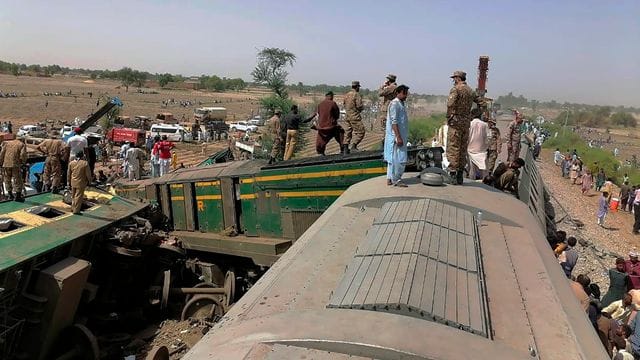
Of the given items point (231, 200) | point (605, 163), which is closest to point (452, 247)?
point (231, 200)

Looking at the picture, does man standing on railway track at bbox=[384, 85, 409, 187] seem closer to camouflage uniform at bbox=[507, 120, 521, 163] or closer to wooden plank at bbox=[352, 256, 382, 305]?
wooden plank at bbox=[352, 256, 382, 305]

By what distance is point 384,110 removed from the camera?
10875 millimetres

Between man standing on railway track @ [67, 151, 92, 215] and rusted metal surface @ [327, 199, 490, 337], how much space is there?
6.69 metres

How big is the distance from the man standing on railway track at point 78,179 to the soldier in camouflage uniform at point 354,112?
5368mm

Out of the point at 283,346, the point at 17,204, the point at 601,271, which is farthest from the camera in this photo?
the point at 601,271

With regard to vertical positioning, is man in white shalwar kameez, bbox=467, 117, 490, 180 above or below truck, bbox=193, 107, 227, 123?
above

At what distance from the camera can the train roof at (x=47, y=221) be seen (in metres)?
7.75

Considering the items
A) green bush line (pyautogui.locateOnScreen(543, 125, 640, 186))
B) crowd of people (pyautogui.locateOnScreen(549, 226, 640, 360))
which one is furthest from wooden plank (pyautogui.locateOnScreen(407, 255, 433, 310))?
green bush line (pyautogui.locateOnScreen(543, 125, 640, 186))

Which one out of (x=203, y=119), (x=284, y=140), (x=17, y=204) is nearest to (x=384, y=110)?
(x=284, y=140)

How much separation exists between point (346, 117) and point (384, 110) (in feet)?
3.05

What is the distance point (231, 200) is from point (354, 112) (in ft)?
10.9

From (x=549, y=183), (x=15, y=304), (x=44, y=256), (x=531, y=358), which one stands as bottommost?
(x=549, y=183)

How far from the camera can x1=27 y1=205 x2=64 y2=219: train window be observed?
929cm

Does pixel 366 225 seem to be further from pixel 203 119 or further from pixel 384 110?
pixel 203 119
